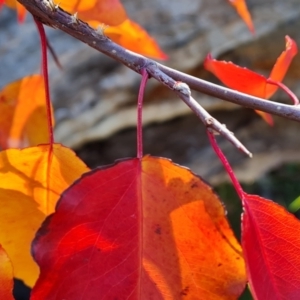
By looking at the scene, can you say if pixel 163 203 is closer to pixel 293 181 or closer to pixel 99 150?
pixel 99 150

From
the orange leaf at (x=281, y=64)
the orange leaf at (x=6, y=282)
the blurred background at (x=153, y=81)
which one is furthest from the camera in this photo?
the blurred background at (x=153, y=81)

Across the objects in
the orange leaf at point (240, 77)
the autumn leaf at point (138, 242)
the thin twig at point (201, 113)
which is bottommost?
the autumn leaf at point (138, 242)

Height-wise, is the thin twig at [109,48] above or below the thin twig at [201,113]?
above

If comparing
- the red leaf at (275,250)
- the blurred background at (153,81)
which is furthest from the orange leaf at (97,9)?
the blurred background at (153,81)

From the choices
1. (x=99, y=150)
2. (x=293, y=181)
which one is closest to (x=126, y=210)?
(x=99, y=150)

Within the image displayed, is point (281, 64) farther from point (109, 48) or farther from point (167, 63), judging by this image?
point (167, 63)

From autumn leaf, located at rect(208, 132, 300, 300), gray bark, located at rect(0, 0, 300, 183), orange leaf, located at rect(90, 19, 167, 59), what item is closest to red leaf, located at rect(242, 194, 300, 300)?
autumn leaf, located at rect(208, 132, 300, 300)

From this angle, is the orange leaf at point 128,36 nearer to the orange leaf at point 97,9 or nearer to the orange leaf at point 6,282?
the orange leaf at point 97,9
